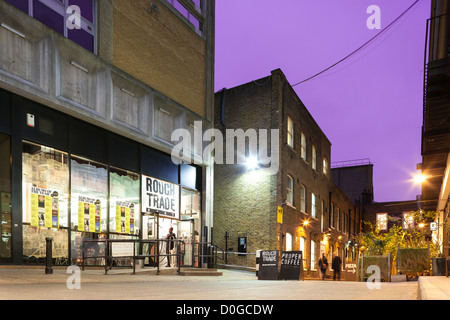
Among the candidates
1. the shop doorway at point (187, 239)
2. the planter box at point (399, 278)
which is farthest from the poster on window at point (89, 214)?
the planter box at point (399, 278)

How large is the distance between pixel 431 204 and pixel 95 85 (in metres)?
28.2

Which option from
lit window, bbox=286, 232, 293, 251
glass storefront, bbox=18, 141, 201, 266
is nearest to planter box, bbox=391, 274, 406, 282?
lit window, bbox=286, 232, 293, 251

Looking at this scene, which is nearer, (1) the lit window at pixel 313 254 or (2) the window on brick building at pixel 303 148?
(2) the window on brick building at pixel 303 148

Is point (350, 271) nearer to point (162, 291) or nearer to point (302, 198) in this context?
point (302, 198)

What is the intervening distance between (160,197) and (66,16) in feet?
23.3

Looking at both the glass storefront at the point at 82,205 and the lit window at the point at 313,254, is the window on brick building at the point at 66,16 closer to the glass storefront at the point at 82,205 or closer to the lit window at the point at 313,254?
the glass storefront at the point at 82,205

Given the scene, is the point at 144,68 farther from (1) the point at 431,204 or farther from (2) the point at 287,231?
(1) the point at 431,204

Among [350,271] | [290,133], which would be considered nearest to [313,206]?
[350,271]

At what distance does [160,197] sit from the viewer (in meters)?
16.6

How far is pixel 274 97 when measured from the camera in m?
21.8

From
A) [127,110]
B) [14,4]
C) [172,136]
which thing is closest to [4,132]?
[14,4]

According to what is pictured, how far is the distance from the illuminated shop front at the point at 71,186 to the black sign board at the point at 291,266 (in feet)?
15.0

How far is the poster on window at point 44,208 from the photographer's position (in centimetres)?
1150

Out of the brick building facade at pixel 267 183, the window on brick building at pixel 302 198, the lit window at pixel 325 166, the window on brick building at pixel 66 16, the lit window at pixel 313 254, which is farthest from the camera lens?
the lit window at pixel 325 166
